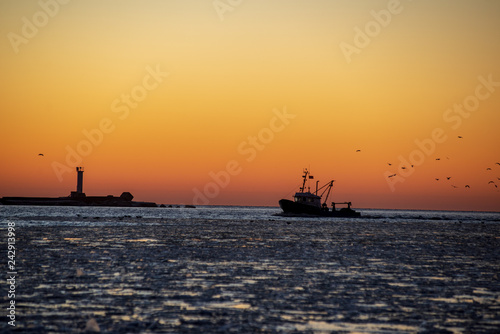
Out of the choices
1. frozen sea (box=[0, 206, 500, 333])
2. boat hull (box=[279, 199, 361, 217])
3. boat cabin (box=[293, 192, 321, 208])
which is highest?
boat cabin (box=[293, 192, 321, 208])

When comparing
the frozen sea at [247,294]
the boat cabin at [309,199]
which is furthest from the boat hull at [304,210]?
the frozen sea at [247,294]

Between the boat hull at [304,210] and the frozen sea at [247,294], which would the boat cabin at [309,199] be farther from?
the frozen sea at [247,294]

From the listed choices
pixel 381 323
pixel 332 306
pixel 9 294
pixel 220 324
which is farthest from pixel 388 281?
pixel 9 294

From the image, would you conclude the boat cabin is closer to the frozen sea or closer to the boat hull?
the boat hull

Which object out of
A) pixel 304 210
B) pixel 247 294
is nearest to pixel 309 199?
pixel 304 210

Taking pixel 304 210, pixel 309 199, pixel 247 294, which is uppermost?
pixel 309 199

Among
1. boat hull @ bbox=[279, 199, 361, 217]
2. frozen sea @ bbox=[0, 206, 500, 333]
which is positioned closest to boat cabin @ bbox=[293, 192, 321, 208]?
boat hull @ bbox=[279, 199, 361, 217]

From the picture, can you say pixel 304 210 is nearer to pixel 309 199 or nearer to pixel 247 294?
pixel 309 199

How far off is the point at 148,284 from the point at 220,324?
9850 millimetres

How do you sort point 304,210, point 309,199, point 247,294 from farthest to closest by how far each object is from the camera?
point 304,210 → point 309,199 → point 247,294

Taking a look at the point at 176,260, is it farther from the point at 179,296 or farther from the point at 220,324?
the point at 220,324

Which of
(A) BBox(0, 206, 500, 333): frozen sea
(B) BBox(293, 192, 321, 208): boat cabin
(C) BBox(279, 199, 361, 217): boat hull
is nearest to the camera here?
(A) BBox(0, 206, 500, 333): frozen sea

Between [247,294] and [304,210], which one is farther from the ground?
[304,210]

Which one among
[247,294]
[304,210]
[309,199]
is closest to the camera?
[247,294]
